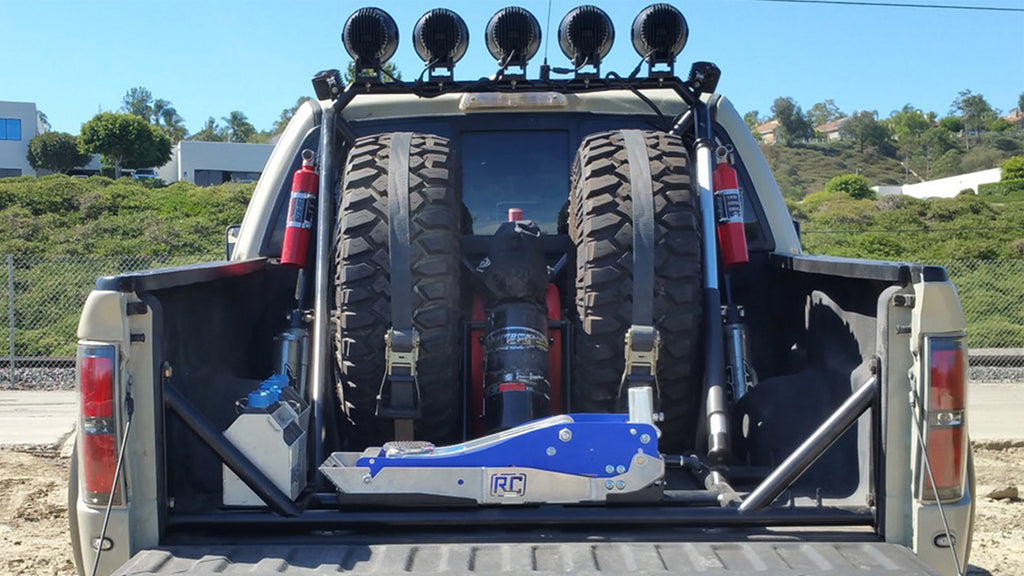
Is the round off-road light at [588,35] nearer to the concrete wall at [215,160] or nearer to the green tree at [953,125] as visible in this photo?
the concrete wall at [215,160]

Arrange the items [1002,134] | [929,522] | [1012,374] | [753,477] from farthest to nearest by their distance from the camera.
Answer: [1002,134]
[1012,374]
[753,477]
[929,522]

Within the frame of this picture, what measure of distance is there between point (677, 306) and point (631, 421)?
76cm

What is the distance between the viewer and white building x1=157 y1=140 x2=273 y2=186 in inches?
2427

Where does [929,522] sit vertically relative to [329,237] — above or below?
below

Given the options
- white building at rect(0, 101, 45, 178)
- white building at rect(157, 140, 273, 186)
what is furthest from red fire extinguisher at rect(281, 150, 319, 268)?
white building at rect(0, 101, 45, 178)

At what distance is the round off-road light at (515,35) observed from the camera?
16.0ft

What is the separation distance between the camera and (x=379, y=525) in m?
2.84

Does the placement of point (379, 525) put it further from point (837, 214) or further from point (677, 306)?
point (837, 214)

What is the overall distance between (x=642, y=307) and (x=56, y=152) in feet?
193

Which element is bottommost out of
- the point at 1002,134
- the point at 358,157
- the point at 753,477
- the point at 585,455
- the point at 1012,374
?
the point at 1012,374

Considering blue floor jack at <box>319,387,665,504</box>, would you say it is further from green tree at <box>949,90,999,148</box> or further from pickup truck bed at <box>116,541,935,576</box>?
green tree at <box>949,90,999,148</box>

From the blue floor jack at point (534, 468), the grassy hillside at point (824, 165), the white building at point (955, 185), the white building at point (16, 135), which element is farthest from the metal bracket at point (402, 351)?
the grassy hillside at point (824, 165)

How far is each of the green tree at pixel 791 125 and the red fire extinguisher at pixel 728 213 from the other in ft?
360

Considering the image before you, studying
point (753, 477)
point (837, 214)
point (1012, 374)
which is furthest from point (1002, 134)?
point (753, 477)
